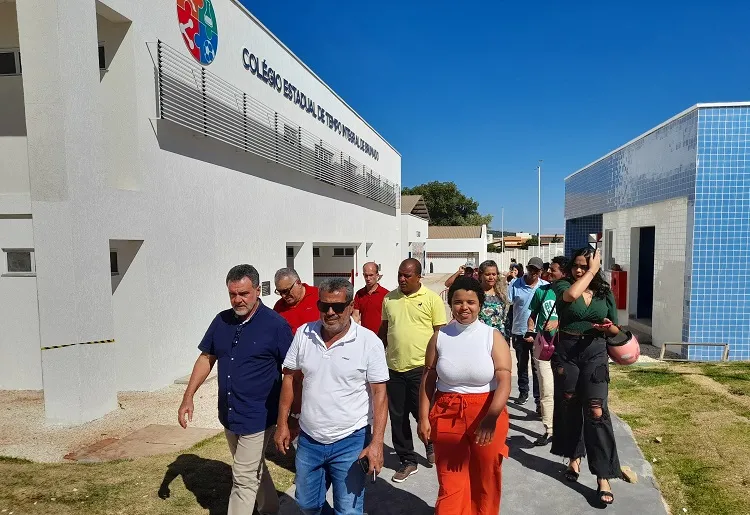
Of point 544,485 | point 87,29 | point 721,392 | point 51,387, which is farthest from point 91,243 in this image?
point 721,392

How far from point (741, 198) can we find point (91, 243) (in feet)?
34.3

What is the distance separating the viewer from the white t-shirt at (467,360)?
2.92 meters

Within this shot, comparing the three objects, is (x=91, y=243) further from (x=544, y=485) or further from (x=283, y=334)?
(x=544, y=485)

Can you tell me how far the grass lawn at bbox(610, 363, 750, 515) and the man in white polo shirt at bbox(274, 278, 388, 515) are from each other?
8.20 ft

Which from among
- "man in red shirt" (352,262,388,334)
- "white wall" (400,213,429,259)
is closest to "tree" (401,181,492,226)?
"white wall" (400,213,429,259)

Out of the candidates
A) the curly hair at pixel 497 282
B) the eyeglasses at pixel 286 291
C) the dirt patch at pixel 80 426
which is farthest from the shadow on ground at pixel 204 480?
the curly hair at pixel 497 282

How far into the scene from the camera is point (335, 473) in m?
2.77

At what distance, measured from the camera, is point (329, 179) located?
14.6 m

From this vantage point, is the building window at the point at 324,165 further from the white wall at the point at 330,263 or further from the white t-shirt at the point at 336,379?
the white t-shirt at the point at 336,379

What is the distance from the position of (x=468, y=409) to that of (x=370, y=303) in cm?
196

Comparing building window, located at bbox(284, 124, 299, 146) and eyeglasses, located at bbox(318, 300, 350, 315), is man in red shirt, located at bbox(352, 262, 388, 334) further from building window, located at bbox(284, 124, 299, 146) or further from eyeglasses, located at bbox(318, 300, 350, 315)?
building window, located at bbox(284, 124, 299, 146)

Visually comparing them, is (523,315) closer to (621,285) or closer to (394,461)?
(394,461)

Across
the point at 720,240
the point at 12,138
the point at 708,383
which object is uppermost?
the point at 12,138

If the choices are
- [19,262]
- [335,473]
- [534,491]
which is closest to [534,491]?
[534,491]
